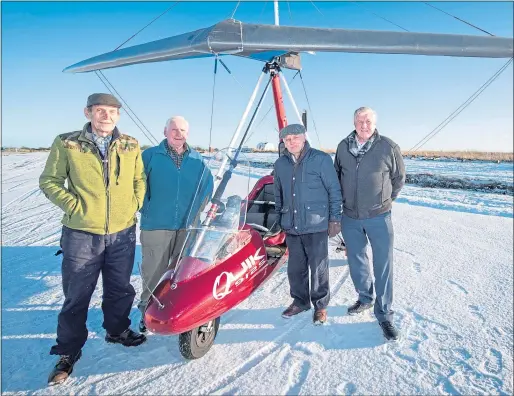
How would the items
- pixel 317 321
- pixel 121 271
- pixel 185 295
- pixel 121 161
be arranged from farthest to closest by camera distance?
1. pixel 317 321
2. pixel 121 271
3. pixel 121 161
4. pixel 185 295

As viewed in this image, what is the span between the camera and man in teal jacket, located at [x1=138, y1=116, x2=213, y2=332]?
10.6 feet

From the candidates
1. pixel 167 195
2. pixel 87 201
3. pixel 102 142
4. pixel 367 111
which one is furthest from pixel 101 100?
pixel 367 111

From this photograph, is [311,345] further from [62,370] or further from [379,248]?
[62,370]

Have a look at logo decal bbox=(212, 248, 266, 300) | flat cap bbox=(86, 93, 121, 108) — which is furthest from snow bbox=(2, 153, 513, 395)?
flat cap bbox=(86, 93, 121, 108)

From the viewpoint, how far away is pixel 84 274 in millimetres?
2693

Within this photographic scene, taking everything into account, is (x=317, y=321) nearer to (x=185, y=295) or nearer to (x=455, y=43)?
(x=185, y=295)

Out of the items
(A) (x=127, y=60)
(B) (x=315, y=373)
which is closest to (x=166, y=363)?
(B) (x=315, y=373)

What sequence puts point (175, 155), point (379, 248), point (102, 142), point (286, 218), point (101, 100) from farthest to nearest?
point (286, 218), point (175, 155), point (379, 248), point (102, 142), point (101, 100)

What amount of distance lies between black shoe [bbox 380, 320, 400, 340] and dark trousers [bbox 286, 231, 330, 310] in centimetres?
58

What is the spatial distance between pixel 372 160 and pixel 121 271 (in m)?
2.47

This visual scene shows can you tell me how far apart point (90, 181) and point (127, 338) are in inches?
57.6

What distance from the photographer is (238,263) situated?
294 centimetres

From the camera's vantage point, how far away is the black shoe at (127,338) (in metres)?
3.00

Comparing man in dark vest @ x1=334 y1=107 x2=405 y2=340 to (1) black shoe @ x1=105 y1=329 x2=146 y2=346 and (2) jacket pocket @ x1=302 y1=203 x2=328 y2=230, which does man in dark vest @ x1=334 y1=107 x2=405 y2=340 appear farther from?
(1) black shoe @ x1=105 y1=329 x2=146 y2=346
